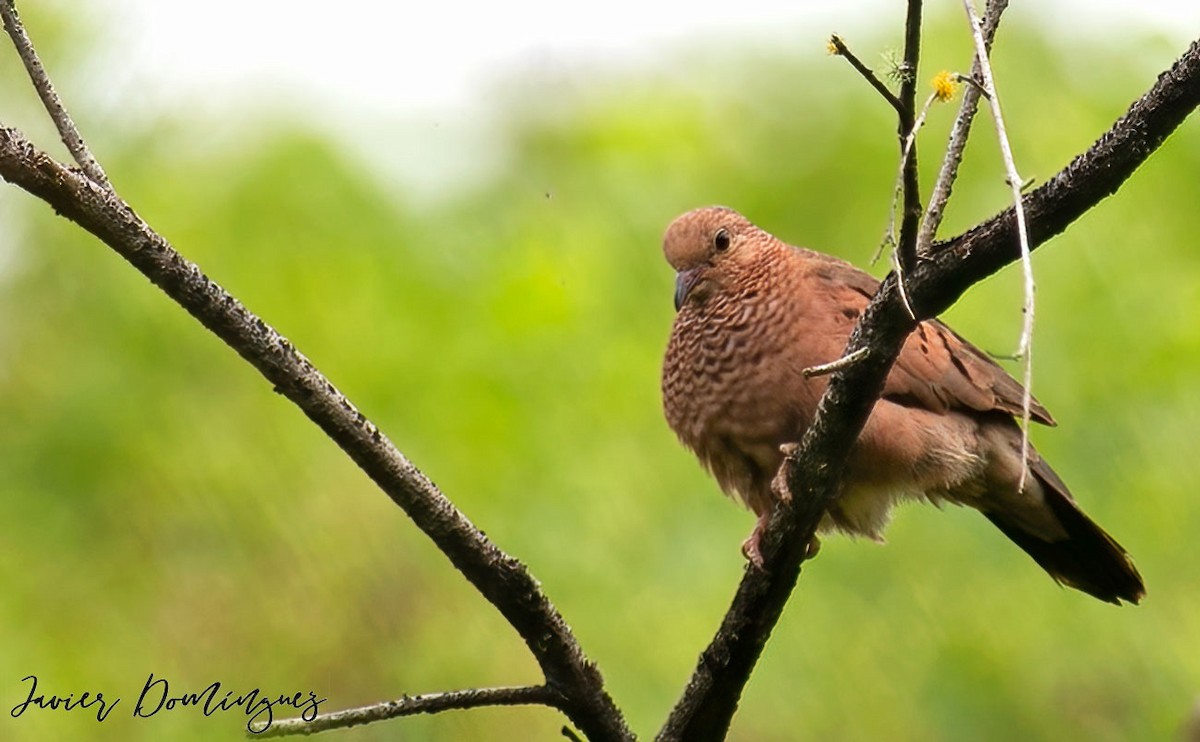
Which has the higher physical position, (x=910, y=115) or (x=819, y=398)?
(x=819, y=398)

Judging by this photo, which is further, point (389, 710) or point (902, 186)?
point (389, 710)

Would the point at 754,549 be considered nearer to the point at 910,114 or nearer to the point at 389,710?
the point at 389,710

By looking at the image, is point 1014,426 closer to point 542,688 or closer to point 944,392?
point 944,392

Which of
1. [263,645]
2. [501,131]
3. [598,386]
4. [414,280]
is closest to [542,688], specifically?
[263,645]

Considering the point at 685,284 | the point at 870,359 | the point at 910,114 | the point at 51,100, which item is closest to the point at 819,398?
the point at 685,284

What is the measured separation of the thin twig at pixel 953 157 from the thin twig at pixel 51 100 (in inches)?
52.3

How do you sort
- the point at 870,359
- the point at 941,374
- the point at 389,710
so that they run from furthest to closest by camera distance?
the point at 941,374
the point at 389,710
the point at 870,359

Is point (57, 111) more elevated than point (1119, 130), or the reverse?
point (57, 111)

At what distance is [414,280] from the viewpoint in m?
6.02

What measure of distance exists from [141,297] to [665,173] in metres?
2.17

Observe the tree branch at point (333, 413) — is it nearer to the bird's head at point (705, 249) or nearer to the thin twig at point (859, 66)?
the thin twig at point (859, 66)

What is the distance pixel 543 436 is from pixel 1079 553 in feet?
6.61

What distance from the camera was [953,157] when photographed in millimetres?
2393
